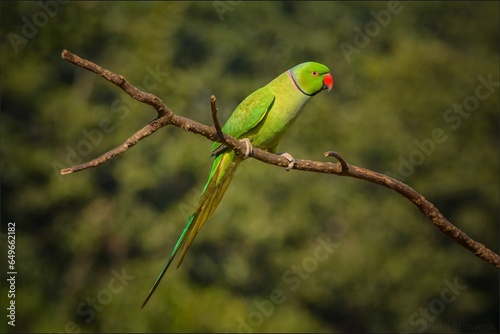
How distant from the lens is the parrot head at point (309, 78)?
3.28 metres

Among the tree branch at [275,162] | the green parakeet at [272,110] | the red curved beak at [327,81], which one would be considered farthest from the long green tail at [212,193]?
the red curved beak at [327,81]

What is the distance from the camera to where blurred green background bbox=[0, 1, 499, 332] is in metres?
9.61

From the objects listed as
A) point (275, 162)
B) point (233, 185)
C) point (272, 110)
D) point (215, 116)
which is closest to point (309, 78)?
point (272, 110)

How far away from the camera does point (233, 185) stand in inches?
385

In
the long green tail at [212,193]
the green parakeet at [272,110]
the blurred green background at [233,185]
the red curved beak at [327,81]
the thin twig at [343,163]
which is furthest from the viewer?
the blurred green background at [233,185]

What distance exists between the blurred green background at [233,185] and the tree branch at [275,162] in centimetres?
615

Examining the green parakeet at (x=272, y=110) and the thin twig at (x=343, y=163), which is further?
the green parakeet at (x=272, y=110)

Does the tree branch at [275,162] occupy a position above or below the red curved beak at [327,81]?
below

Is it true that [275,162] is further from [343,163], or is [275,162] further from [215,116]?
[215,116]

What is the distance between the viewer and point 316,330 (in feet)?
34.7

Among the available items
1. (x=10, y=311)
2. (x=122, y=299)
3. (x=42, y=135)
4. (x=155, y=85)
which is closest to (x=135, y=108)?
(x=155, y=85)

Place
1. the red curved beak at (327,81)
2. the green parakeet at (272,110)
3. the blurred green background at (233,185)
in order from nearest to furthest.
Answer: the green parakeet at (272,110)
the red curved beak at (327,81)
the blurred green background at (233,185)

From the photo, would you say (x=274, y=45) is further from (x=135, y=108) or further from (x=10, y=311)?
(x=10, y=311)

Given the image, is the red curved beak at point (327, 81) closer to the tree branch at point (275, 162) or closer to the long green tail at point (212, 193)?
the long green tail at point (212, 193)
